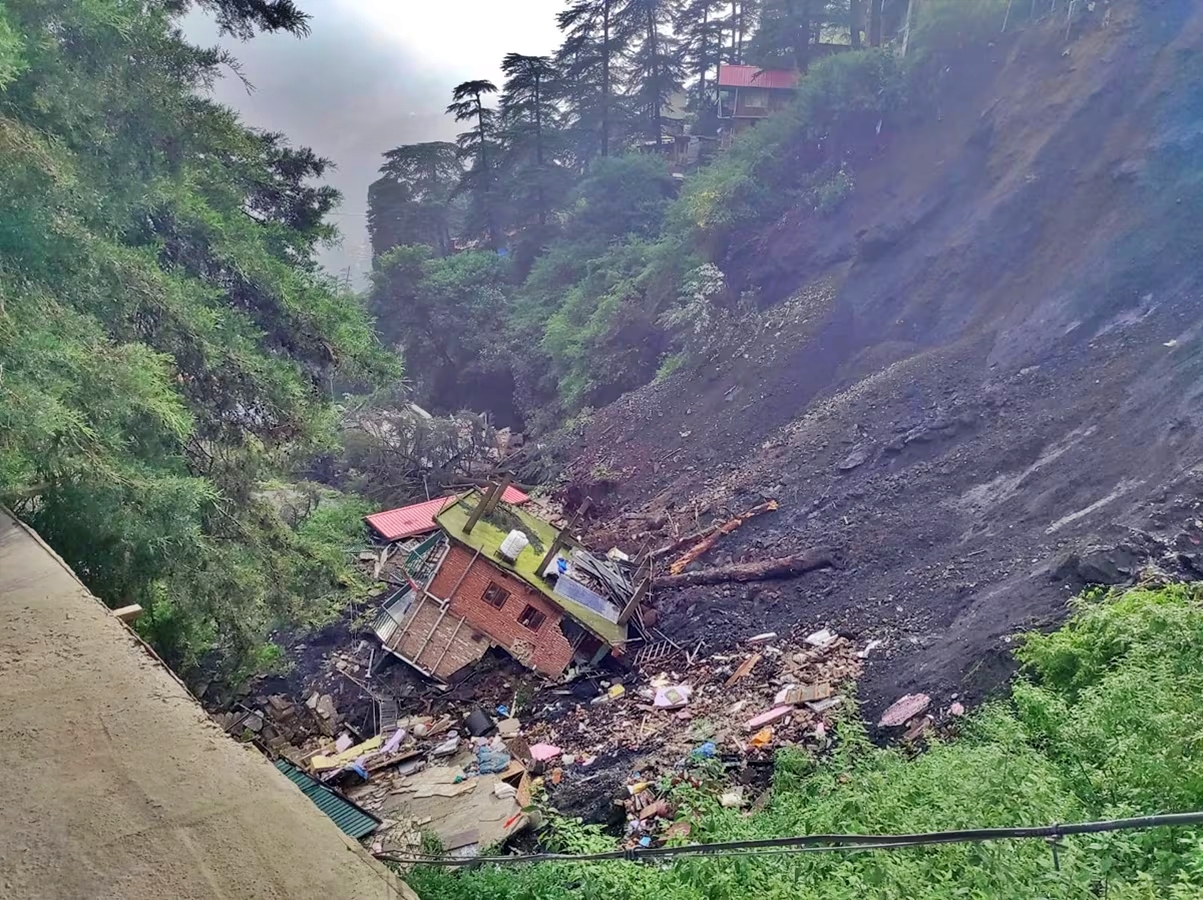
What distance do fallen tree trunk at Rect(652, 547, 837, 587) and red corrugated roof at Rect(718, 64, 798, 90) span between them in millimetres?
22613

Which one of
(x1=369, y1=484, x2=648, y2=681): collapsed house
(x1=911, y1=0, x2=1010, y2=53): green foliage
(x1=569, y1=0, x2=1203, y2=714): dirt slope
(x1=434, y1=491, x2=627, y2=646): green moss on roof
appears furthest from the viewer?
(x1=911, y1=0, x2=1010, y2=53): green foliage

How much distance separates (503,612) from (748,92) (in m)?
25.6

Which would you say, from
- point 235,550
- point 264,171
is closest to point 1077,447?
point 235,550

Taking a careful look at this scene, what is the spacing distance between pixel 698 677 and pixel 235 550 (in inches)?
238

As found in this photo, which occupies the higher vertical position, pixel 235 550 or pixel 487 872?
pixel 235 550

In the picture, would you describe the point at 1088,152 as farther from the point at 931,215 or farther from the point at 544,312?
the point at 544,312

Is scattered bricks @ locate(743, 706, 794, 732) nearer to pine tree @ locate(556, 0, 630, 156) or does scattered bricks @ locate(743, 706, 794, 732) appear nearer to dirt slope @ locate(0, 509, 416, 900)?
dirt slope @ locate(0, 509, 416, 900)

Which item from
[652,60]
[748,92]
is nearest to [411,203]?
[652,60]

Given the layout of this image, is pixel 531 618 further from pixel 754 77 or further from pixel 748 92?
pixel 748 92

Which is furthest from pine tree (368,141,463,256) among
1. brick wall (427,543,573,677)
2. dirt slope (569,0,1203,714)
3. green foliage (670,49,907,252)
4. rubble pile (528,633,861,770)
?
rubble pile (528,633,861,770)

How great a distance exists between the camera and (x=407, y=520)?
54.5 ft

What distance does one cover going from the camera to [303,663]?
500 inches

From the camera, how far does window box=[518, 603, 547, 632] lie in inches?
465

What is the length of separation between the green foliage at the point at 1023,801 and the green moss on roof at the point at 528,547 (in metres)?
5.31
